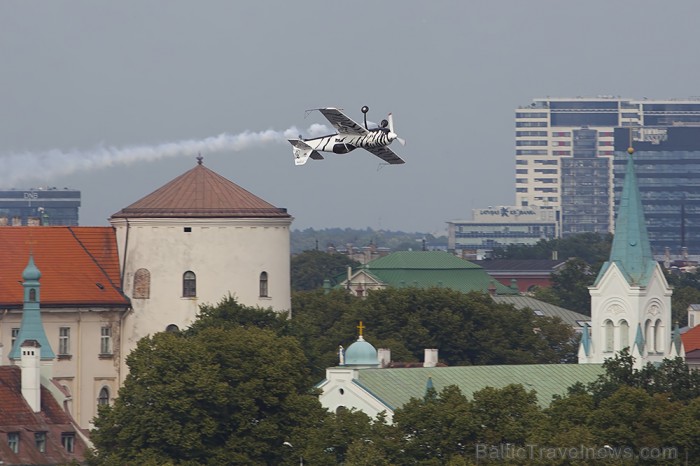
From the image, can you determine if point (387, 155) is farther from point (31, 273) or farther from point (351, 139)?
point (31, 273)

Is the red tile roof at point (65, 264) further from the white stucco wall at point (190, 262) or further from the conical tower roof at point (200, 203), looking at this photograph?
the conical tower roof at point (200, 203)

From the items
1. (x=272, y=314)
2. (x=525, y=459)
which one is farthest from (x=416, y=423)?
(x=272, y=314)

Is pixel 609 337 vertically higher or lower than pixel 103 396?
higher

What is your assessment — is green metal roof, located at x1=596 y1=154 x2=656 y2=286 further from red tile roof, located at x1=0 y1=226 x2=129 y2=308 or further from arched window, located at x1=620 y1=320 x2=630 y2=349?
red tile roof, located at x1=0 y1=226 x2=129 y2=308

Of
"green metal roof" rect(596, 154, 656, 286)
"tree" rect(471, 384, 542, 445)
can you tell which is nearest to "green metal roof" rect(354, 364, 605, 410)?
"tree" rect(471, 384, 542, 445)

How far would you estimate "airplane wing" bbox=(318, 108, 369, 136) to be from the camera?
326 feet

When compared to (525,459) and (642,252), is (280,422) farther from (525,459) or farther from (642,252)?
→ (642,252)

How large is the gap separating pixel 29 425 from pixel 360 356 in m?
19.2

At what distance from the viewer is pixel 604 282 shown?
552 ft

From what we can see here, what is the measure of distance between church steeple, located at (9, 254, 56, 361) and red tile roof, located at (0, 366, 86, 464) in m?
5.35

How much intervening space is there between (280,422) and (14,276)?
36365 millimetres

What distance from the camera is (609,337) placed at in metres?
166

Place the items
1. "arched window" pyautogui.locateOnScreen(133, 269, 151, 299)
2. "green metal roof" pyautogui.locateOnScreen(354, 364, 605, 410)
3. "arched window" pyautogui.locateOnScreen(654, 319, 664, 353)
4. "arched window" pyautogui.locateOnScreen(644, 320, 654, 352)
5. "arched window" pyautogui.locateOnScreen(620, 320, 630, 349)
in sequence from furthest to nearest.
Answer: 1. "arched window" pyautogui.locateOnScreen(654, 319, 664, 353)
2. "arched window" pyautogui.locateOnScreen(644, 320, 654, 352)
3. "arched window" pyautogui.locateOnScreen(620, 320, 630, 349)
4. "arched window" pyautogui.locateOnScreen(133, 269, 151, 299)
5. "green metal roof" pyautogui.locateOnScreen(354, 364, 605, 410)
